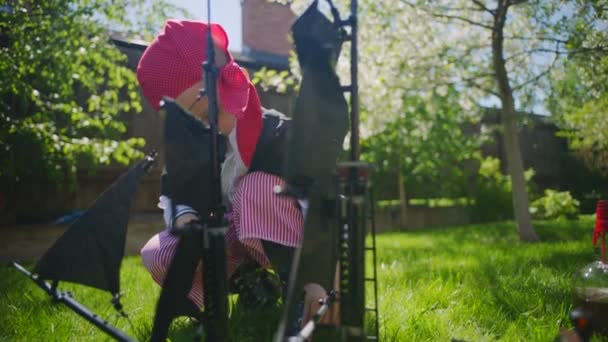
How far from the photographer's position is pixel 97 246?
1253mm

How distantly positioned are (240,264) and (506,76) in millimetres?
3526

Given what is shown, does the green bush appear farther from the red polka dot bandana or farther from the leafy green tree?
the red polka dot bandana

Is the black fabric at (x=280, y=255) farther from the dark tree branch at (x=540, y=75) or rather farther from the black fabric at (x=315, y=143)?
the dark tree branch at (x=540, y=75)

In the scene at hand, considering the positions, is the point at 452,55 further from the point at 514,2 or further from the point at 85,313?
the point at 85,313

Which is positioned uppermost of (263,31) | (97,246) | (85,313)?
(263,31)

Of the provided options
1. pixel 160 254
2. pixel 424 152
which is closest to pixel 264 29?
pixel 424 152

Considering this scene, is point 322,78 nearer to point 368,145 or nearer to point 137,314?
point 137,314

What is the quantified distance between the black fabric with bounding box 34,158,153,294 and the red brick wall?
924 centimetres

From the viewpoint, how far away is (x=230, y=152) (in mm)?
1665

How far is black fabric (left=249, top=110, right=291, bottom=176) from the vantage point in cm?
166

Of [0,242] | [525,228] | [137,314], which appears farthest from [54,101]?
[525,228]

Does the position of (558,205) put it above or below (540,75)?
below

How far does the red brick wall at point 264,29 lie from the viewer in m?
10.1

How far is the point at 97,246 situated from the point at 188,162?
1.31 feet
